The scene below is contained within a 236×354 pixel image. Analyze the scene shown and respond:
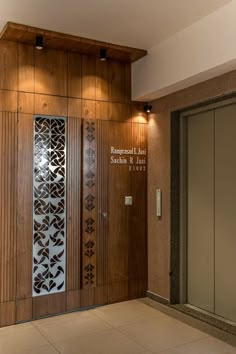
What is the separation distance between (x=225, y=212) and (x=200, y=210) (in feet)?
1.35

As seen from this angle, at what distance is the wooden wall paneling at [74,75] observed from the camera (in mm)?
4730

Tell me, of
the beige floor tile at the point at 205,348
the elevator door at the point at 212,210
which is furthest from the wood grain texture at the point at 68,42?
the beige floor tile at the point at 205,348

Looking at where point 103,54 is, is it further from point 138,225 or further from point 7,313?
point 7,313

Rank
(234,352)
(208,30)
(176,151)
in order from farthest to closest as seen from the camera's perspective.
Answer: (176,151) → (208,30) → (234,352)

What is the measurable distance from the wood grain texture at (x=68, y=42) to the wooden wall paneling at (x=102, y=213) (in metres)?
0.90

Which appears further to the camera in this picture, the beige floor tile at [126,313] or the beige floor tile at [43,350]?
the beige floor tile at [126,313]

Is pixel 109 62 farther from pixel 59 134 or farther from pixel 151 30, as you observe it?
pixel 59 134

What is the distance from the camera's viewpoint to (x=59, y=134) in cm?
464

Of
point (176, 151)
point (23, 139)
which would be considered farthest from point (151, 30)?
point (23, 139)

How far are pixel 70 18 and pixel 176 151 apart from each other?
6.84ft

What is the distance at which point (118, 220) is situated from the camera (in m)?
5.04

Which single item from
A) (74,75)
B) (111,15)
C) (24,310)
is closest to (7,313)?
(24,310)

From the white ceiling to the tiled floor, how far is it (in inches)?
131

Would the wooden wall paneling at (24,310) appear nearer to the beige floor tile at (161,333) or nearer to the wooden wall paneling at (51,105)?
the beige floor tile at (161,333)
